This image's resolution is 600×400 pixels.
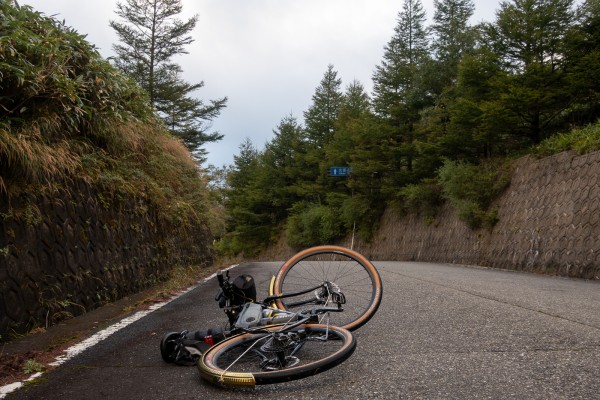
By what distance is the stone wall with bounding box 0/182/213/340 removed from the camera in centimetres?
405

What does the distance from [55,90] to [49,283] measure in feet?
7.92

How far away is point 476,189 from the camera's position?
16.9 metres

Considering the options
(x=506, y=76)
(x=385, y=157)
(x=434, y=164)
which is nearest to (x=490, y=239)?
(x=506, y=76)

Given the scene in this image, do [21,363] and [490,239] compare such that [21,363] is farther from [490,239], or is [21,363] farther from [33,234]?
[490,239]

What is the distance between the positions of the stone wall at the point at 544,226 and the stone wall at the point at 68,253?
9991 mm

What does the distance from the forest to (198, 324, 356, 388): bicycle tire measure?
40.3 ft

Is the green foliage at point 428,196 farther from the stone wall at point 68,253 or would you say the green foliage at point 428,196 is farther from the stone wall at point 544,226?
the stone wall at point 68,253

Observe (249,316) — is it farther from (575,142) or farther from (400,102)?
(400,102)

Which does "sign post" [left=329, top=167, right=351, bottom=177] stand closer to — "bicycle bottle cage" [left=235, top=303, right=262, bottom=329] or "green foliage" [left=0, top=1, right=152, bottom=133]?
"green foliage" [left=0, top=1, right=152, bottom=133]

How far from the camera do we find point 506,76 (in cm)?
1552

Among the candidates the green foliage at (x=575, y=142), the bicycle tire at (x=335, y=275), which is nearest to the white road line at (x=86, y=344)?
the bicycle tire at (x=335, y=275)

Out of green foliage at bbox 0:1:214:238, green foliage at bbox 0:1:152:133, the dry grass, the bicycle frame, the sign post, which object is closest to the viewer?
the bicycle frame

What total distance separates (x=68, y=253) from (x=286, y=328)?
3.40 meters

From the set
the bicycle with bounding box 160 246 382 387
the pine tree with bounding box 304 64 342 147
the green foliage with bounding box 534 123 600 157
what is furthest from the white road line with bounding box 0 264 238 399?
the pine tree with bounding box 304 64 342 147
